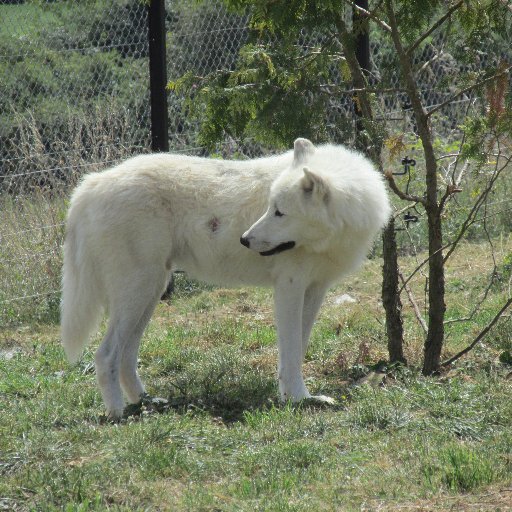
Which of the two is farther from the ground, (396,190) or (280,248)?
(396,190)

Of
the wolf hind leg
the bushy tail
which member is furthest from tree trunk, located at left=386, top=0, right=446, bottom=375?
the bushy tail

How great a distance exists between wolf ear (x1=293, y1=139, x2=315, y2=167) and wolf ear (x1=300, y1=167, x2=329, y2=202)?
0.78 feet

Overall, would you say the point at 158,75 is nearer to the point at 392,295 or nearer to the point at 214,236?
the point at 214,236

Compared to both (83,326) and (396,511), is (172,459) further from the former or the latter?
(83,326)

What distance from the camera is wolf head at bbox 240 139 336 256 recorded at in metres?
5.50

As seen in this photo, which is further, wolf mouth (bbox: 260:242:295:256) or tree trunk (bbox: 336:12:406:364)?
tree trunk (bbox: 336:12:406:364)

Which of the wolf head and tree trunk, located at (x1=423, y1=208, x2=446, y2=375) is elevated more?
the wolf head

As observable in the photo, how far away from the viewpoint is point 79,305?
19.0ft

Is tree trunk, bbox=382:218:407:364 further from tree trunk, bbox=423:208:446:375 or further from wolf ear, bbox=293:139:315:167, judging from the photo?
wolf ear, bbox=293:139:315:167

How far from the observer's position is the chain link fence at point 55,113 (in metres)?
8.34

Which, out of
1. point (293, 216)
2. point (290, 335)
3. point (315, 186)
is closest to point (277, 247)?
point (293, 216)

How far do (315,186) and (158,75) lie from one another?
12.2ft

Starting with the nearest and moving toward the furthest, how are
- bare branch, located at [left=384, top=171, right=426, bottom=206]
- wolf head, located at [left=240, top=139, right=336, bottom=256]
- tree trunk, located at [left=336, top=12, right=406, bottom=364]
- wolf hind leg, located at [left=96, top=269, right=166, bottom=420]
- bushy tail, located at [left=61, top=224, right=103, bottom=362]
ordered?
bare branch, located at [left=384, top=171, right=426, bottom=206] < wolf head, located at [left=240, top=139, right=336, bottom=256] < wolf hind leg, located at [left=96, top=269, right=166, bottom=420] < bushy tail, located at [left=61, top=224, right=103, bottom=362] < tree trunk, located at [left=336, top=12, right=406, bottom=364]

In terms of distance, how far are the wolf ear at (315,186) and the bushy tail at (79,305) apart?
1460mm
